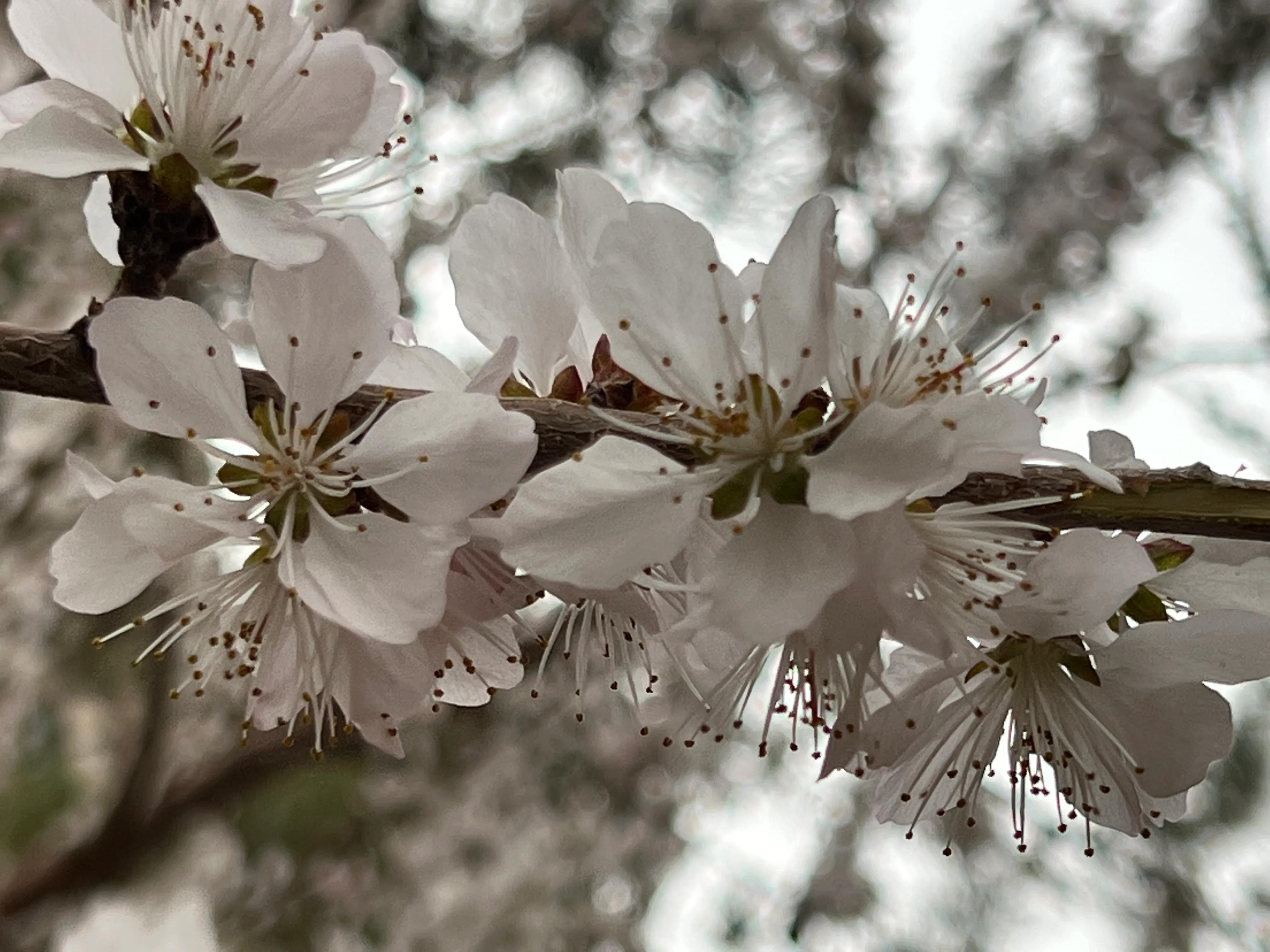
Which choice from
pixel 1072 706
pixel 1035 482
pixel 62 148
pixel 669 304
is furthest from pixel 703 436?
pixel 62 148

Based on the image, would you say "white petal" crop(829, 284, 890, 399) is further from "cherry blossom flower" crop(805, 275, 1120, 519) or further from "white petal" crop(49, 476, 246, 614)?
"white petal" crop(49, 476, 246, 614)

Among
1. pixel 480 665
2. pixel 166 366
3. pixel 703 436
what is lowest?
pixel 480 665

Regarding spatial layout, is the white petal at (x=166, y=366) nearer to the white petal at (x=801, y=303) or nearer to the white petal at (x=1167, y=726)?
the white petal at (x=801, y=303)

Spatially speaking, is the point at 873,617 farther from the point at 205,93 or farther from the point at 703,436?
the point at 205,93

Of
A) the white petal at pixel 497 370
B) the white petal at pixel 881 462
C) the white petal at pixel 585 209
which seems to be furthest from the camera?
the white petal at pixel 585 209

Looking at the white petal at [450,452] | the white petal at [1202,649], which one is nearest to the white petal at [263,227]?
the white petal at [450,452]
